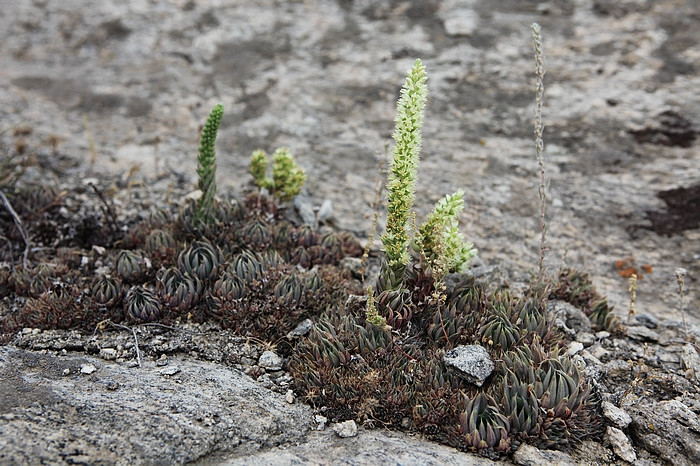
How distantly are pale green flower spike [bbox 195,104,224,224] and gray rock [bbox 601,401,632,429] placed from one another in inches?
137

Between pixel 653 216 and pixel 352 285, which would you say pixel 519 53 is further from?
pixel 352 285

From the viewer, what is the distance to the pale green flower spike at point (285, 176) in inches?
237

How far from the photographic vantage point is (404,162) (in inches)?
163

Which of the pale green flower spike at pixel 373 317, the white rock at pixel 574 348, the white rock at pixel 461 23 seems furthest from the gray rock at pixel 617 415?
the white rock at pixel 461 23

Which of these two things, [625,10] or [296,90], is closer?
[296,90]

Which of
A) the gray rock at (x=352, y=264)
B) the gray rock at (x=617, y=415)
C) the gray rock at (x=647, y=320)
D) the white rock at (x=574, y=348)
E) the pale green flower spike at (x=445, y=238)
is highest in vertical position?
the pale green flower spike at (x=445, y=238)

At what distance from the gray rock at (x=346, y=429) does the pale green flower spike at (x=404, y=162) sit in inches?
45.3

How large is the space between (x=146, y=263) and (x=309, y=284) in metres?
1.42

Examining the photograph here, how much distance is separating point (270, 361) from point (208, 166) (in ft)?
5.92

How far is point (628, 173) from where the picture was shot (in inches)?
277

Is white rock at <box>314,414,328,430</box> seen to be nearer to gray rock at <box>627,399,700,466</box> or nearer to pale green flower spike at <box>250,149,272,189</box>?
gray rock at <box>627,399,700,466</box>

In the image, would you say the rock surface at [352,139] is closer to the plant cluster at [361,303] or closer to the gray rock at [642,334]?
the gray rock at [642,334]

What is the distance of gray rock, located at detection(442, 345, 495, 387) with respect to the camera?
13.1ft

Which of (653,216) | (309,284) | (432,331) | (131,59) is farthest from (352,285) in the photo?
(131,59)
